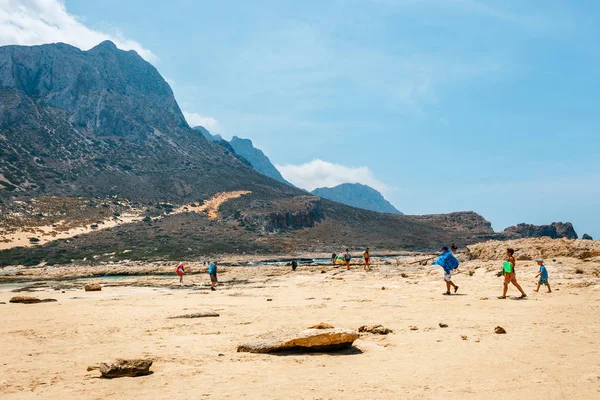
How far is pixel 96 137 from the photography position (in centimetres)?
11925

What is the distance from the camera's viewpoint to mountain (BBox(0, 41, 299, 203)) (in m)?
96.9

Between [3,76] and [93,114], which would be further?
[93,114]

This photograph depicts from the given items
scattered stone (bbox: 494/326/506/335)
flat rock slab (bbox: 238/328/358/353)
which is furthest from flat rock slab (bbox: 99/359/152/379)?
scattered stone (bbox: 494/326/506/335)

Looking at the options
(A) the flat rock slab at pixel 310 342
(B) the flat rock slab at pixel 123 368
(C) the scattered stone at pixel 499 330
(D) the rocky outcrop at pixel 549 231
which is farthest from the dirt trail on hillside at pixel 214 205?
(B) the flat rock slab at pixel 123 368

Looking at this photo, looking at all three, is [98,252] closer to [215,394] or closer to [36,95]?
[215,394]

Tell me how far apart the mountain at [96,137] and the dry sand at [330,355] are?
3322 inches

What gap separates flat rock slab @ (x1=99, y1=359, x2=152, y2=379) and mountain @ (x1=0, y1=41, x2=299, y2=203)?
89030 mm

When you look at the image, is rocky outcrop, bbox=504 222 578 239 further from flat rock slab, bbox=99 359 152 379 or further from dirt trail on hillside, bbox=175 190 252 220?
flat rock slab, bbox=99 359 152 379

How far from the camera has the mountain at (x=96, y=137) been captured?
318 feet

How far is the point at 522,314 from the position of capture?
37.9ft

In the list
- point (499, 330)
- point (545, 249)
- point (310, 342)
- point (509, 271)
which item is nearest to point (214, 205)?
point (545, 249)

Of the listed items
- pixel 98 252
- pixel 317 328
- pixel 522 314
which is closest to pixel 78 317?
pixel 317 328

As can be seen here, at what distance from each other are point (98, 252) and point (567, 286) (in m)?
61.8

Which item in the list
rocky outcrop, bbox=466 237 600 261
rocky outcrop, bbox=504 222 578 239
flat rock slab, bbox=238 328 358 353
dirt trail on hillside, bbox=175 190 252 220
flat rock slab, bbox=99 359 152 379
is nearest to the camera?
flat rock slab, bbox=99 359 152 379
